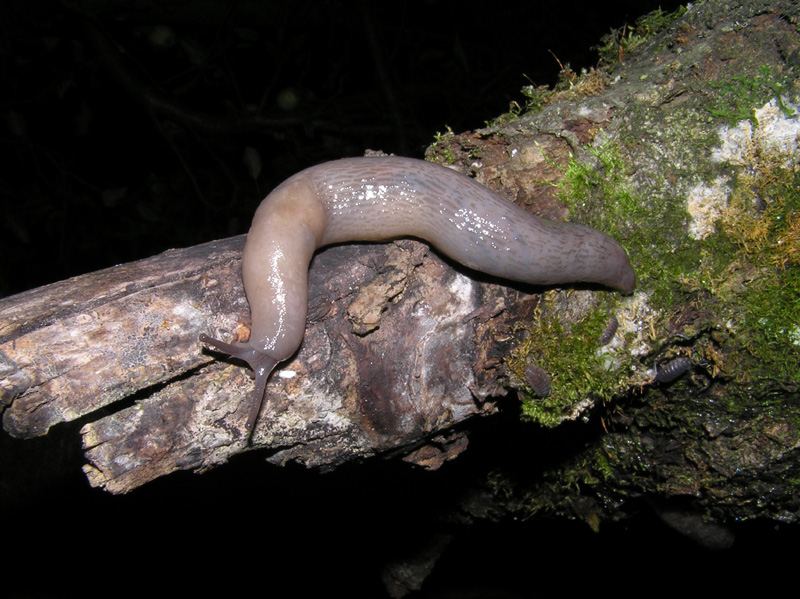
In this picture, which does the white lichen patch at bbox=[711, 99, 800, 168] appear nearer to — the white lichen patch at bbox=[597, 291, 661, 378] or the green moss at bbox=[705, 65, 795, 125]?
the green moss at bbox=[705, 65, 795, 125]

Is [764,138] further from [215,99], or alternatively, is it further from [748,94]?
[215,99]

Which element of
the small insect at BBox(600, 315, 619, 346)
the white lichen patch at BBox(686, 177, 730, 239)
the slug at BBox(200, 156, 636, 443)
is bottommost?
the small insect at BBox(600, 315, 619, 346)

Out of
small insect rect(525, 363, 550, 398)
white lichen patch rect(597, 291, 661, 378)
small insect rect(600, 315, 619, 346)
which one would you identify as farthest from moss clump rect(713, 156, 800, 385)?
small insect rect(525, 363, 550, 398)

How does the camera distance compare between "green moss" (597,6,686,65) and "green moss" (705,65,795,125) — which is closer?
"green moss" (705,65,795,125)

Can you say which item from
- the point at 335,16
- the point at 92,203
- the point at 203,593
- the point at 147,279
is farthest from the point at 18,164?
the point at 203,593

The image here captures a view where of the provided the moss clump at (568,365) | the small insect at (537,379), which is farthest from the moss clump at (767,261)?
the small insect at (537,379)

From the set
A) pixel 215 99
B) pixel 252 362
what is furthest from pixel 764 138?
pixel 215 99
